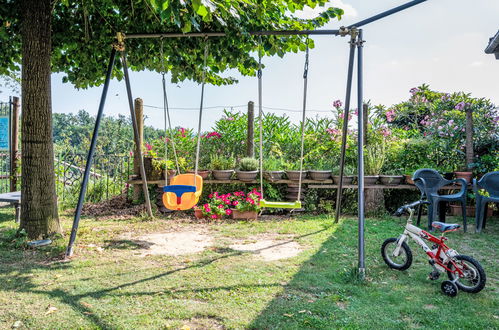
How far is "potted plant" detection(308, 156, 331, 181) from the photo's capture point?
6.60 m

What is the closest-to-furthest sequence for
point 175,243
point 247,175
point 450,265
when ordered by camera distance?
point 450,265, point 175,243, point 247,175

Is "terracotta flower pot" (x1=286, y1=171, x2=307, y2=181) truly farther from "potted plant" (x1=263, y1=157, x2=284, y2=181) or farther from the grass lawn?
the grass lawn

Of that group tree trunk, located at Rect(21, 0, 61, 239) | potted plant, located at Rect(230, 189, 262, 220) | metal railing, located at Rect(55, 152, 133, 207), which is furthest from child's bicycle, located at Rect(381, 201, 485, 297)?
metal railing, located at Rect(55, 152, 133, 207)

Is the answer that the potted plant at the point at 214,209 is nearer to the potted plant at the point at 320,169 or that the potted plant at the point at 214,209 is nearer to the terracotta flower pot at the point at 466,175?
the potted plant at the point at 320,169

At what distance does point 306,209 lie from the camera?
673 centimetres

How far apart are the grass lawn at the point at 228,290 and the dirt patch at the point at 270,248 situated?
60 millimetres

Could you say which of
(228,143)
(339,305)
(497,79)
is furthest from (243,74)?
(497,79)

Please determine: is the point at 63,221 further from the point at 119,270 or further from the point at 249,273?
the point at 249,273

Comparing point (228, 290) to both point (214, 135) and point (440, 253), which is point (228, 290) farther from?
point (214, 135)

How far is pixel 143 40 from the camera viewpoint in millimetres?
5070

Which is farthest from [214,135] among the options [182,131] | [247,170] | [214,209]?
[214,209]

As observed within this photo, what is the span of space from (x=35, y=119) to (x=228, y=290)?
3038 millimetres

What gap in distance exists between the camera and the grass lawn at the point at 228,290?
2.42 metres

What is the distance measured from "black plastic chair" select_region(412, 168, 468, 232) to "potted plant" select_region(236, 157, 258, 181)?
2604mm
